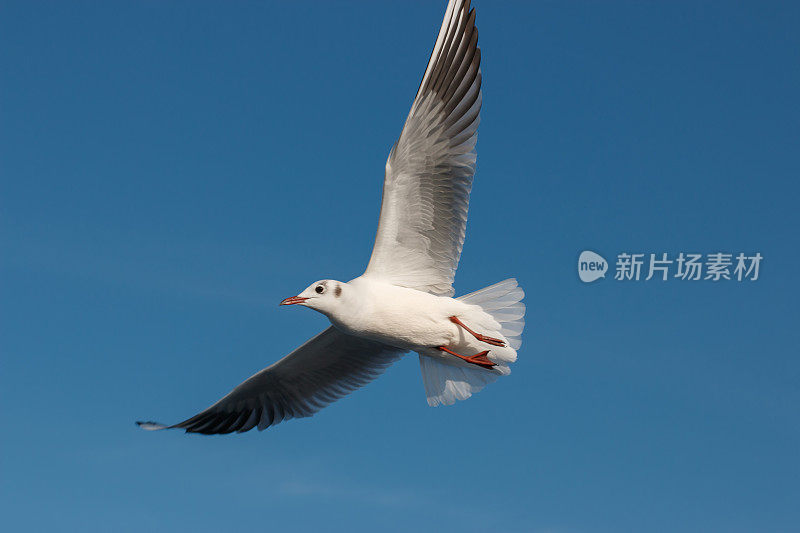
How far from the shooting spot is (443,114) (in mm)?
7605

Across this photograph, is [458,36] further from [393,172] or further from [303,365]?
[303,365]

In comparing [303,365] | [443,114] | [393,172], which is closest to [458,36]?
[443,114]

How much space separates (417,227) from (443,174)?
19.5 inches

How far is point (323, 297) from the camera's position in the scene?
297 inches

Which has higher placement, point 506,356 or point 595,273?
point 595,273

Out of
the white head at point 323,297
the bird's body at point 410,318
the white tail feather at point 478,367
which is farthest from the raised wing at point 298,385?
the white head at point 323,297

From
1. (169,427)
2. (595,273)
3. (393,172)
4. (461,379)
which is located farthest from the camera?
(595,273)

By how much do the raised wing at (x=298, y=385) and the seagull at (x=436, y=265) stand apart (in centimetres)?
81

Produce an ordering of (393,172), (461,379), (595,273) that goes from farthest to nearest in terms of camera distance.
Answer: (595,273) → (461,379) → (393,172)

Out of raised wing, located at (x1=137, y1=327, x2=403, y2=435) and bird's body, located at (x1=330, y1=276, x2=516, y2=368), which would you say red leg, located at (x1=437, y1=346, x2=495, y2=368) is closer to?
bird's body, located at (x1=330, y1=276, x2=516, y2=368)

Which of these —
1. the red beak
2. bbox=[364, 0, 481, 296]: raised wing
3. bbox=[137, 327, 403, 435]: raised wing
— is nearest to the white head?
the red beak

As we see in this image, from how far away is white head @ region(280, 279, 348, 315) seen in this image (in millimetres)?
7539

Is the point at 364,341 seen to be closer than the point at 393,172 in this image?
No

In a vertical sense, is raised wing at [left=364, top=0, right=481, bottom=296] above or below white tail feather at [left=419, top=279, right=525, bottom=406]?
above
